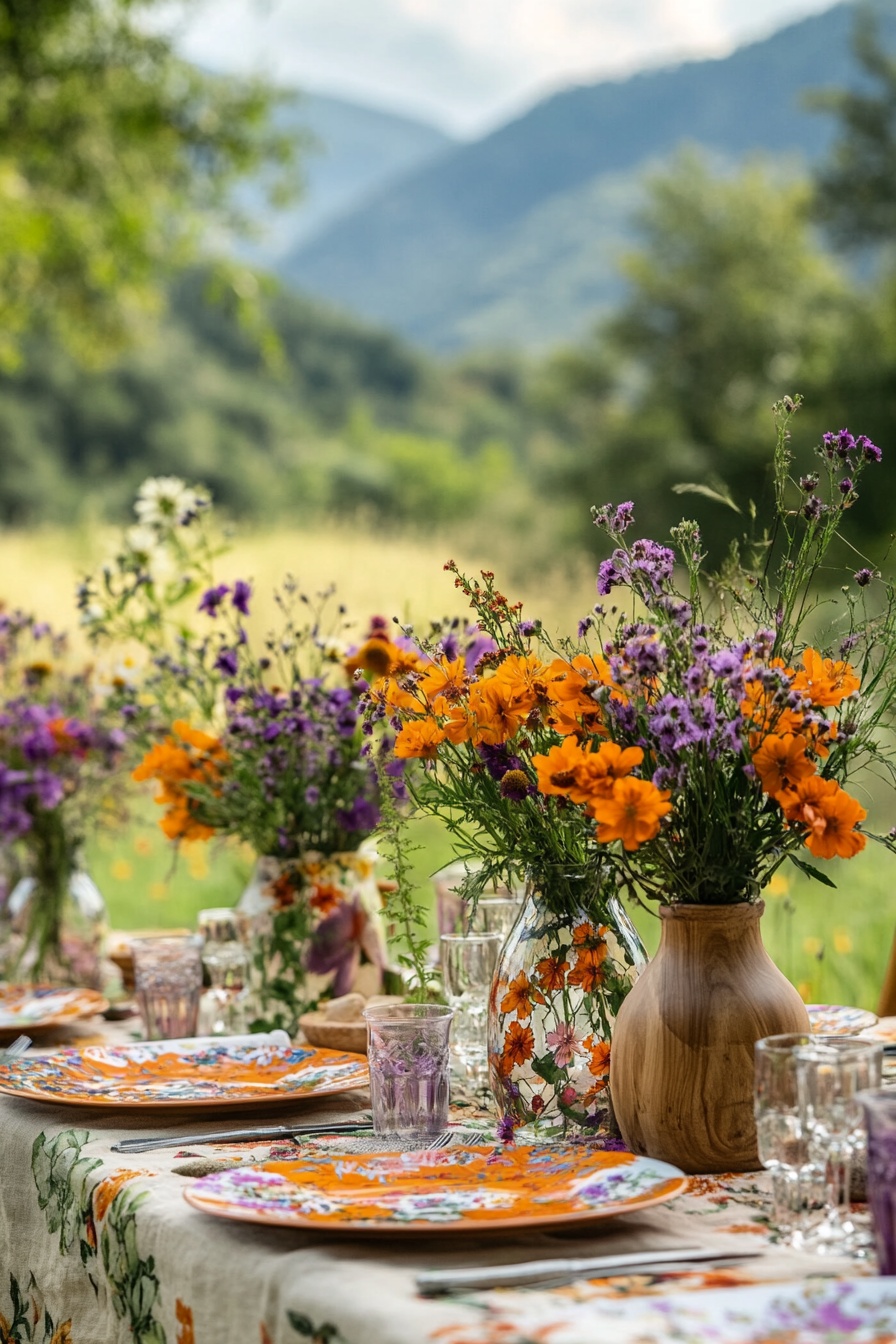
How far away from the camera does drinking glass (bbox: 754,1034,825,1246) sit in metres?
0.89

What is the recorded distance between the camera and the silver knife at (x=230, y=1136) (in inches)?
45.4

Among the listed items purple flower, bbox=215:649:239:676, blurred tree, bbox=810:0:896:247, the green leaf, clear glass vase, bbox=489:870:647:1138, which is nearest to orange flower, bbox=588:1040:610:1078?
clear glass vase, bbox=489:870:647:1138

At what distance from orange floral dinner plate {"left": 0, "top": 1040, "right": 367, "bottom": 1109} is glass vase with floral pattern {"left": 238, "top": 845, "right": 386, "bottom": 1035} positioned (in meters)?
0.20

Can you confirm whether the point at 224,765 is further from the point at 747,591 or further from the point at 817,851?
the point at 817,851

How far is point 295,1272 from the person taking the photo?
0.84 m

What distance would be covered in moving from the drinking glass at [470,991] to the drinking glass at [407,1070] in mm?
267

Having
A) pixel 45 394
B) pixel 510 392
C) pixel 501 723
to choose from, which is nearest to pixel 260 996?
pixel 501 723

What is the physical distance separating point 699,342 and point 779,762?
1921cm

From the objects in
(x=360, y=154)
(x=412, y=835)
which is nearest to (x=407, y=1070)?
(x=412, y=835)

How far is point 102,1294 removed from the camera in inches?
42.2

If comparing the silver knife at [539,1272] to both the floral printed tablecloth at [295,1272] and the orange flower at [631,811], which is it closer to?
the floral printed tablecloth at [295,1272]

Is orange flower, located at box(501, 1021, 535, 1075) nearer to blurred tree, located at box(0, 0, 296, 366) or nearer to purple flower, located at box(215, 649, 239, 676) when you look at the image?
purple flower, located at box(215, 649, 239, 676)

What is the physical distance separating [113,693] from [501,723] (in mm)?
966

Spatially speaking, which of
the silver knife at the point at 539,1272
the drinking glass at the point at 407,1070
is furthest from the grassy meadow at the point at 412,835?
the silver knife at the point at 539,1272
